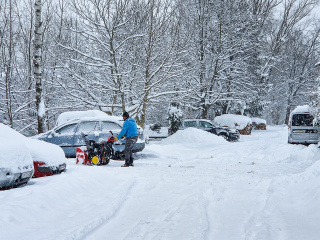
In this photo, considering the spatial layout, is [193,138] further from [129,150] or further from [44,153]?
[44,153]

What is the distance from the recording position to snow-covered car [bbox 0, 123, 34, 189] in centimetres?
472

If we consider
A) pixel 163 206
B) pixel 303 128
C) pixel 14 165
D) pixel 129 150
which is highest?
pixel 303 128

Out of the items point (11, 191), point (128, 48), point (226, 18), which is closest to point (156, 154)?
point (128, 48)

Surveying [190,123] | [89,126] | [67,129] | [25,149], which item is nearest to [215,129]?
[190,123]

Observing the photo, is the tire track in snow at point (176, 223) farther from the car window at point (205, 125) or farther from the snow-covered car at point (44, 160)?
the car window at point (205, 125)

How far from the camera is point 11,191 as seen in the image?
4730 mm

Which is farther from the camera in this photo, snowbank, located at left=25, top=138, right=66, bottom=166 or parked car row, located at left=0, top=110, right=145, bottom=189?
snowbank, located at left=25, top=138, right=66, bottom=166

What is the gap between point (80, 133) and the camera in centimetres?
1031

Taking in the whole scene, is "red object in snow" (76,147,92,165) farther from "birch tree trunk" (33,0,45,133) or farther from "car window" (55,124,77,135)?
"birch tree trunk" (33,0,45,133)

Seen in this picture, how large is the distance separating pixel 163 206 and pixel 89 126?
6562 millimetres

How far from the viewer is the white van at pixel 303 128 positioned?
13.2 meters

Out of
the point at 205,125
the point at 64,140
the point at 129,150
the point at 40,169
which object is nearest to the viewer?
the point at 40,169

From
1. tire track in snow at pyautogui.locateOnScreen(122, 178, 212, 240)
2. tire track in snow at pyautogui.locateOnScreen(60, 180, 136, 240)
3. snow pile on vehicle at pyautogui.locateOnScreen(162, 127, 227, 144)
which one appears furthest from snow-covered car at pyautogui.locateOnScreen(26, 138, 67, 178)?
snow pile on vehicle at pyautogui.locateOnScreen(162, 127, 227, 144)

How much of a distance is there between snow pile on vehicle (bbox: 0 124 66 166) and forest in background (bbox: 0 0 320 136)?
17.7 ft
